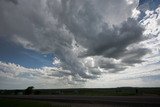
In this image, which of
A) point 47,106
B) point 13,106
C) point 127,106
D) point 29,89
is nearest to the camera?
point 127,106

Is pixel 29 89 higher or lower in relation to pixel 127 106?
higher

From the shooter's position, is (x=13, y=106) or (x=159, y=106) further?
(x=13, y=106)

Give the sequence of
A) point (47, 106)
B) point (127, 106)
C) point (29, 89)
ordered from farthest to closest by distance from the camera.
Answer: point (29, 89) < point (47, 106) < point (127, 106)

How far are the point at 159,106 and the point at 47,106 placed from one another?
47.7 feet

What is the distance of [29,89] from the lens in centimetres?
8381

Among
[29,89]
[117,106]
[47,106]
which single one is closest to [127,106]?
[117,106]

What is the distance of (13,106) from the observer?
3117 centimetres

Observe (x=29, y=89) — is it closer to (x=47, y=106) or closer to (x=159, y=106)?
(x=47, y=106)

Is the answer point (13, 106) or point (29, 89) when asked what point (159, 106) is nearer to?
point (13, 106)

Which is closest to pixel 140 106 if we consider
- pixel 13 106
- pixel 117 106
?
pixel 117 106

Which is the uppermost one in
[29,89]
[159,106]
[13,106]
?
[29,89]

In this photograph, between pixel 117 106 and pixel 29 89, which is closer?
pixel 117 106

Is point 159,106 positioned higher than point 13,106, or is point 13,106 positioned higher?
point 13,106

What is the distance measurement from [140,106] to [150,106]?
1143 millimetres
